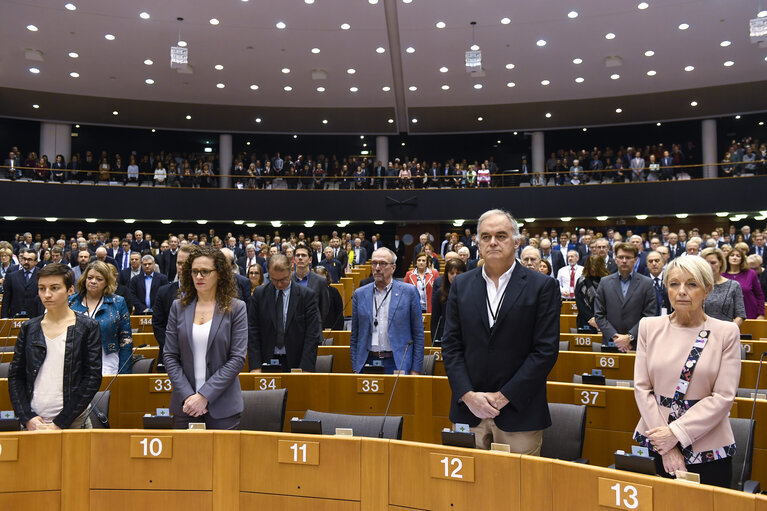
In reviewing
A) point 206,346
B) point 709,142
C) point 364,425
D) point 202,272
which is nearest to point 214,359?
point 206,346

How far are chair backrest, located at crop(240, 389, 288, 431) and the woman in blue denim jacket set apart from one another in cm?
94

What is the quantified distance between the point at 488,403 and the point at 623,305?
2253 mm

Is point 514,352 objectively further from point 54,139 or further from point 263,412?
point 54,139

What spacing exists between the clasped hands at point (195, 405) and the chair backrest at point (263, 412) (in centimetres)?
43

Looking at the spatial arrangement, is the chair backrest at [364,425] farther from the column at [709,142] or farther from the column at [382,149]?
the column at [709,142]

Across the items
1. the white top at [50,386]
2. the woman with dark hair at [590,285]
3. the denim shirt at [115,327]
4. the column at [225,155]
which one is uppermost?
the column at [225,155]

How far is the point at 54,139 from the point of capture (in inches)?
749

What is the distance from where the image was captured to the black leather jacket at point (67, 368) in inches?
107

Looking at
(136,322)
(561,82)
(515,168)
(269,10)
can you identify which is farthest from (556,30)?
(136,322)

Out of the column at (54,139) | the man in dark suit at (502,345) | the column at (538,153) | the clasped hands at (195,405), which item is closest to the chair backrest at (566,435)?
the man in dark suit at (502,345)

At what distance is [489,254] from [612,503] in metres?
1.05

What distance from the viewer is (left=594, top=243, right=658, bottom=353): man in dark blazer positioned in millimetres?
4172

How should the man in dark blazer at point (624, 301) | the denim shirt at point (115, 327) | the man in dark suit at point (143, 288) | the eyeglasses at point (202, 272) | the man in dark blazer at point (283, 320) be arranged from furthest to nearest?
1. the man in dark suit at point (143, 288)
2. the man in dark blazer at point (624, 301)
3. the man in dark blazer at point (283, 320)
4. the denim shirt at point (115, 327)
5. the eyeglasses at point (202, 272)

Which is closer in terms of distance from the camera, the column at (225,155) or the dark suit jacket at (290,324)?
the dark suit jacket at (290,324)
